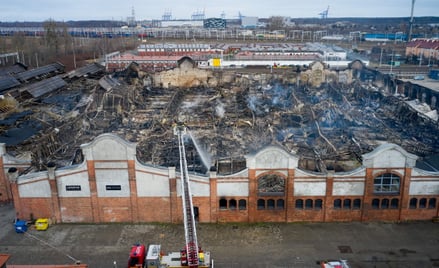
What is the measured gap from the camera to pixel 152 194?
865 inches

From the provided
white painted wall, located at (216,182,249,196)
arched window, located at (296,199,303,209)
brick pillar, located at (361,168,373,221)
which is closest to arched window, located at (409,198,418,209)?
brick pillar, located at (361,168,373,221)


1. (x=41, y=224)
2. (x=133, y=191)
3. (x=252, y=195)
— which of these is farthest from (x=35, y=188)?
(x=252, y=195)

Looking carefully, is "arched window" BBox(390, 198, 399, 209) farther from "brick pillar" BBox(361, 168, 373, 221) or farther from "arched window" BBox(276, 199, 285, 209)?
"arched window" BBox(276, 199, 285, 209)

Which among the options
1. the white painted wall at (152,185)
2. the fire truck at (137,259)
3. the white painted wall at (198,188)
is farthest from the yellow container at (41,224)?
the white painted wall at (198,188)

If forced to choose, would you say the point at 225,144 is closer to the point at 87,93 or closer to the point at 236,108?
the point at 236,108

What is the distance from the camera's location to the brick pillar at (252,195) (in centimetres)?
2122

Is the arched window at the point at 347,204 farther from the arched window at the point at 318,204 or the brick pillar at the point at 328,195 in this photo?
the arched window at the point at 318,204

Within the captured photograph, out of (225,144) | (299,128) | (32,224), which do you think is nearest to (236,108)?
(299,128)

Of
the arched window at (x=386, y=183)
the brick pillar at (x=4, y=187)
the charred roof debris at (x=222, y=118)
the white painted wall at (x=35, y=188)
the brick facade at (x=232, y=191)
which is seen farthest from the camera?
the charred roof debris at (x=222, y=118)

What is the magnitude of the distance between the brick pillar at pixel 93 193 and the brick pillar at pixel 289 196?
10.8m

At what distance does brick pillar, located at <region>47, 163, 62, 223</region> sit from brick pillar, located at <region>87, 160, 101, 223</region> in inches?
75.7

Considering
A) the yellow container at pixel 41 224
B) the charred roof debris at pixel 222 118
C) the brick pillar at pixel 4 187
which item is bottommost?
the yellow container at pixel 41 224

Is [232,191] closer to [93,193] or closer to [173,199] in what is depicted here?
[173,199]

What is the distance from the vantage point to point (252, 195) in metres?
21.7
